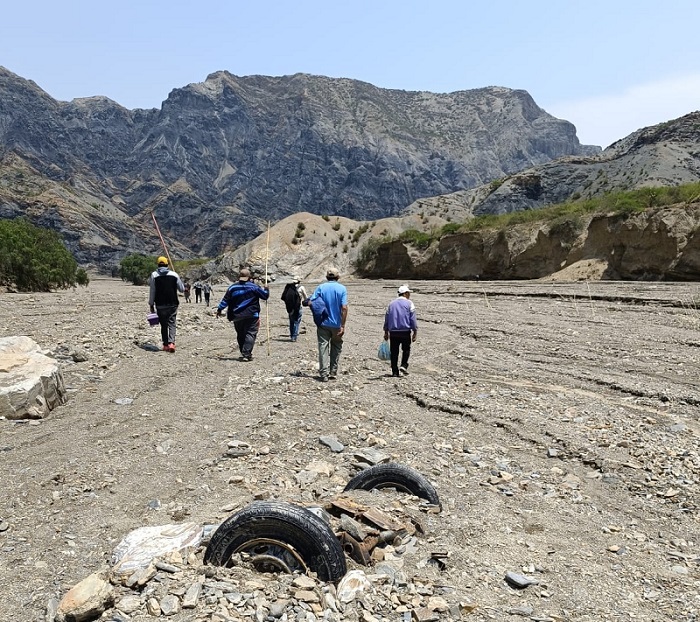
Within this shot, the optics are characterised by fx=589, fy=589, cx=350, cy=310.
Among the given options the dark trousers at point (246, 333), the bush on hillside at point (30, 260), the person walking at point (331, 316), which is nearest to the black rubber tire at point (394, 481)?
the person walking at point (331, 316)

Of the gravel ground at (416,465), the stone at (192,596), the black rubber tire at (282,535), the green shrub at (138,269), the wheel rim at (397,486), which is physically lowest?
the green shrub at (138,269)

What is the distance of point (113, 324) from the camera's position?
17969 mm

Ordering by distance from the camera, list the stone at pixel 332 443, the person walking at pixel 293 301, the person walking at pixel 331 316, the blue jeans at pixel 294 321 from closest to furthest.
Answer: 1. the stone at pixel 332 443
2. the person walking at pixel 331 316
3. the person walking at pixel 293 301
4. the blue jeans at pixel 294 321

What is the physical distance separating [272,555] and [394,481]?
186cm

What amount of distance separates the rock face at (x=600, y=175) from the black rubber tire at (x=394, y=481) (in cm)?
6898

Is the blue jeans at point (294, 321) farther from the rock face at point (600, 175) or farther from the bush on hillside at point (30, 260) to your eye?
the rock face at point (600, 175)

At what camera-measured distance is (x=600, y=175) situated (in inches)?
3270

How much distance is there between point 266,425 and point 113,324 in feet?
39.4

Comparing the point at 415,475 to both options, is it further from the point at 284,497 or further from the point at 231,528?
the point at 231,528

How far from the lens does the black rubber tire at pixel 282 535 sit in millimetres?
3830

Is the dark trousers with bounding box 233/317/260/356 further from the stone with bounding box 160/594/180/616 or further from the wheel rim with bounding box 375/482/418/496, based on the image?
the stone with bounding box 160/594/180/616

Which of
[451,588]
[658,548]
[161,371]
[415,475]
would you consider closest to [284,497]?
[415,475]

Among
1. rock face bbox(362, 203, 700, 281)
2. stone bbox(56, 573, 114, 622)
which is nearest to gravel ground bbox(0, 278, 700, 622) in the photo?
stone bbox(56, 573, 114, 622)

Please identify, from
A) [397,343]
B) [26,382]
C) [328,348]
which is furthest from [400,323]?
[26,382]
